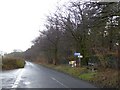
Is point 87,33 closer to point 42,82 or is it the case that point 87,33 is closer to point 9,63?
point 42,82

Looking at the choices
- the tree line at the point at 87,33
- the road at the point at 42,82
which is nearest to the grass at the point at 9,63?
the tree line at the point at 87,33

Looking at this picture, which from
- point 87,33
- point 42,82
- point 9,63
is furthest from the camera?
point 9,63

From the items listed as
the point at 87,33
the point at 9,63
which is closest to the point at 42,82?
the point at 87,33

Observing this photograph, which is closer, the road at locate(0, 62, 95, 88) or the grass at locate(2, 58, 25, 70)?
the road at locate(0, 62, 95, 88)

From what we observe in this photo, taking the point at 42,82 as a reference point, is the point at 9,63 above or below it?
above

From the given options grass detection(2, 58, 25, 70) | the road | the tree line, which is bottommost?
the road

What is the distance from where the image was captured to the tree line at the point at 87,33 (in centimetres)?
2433

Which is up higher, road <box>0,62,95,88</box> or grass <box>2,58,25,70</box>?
grass <box>2,58,25,70</box>

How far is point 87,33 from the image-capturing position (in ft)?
148

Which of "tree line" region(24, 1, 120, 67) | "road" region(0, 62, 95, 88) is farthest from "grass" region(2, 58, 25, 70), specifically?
"road" region(0, 62, 95, 88)

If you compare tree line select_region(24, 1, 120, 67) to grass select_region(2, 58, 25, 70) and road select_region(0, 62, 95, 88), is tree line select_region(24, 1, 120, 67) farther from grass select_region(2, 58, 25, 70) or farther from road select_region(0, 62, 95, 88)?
grass select_region(2, 58, 25, 70)

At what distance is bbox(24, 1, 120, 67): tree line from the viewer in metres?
24.3

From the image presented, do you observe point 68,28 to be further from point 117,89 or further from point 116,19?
point 117,89

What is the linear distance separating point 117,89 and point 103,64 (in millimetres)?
12479
